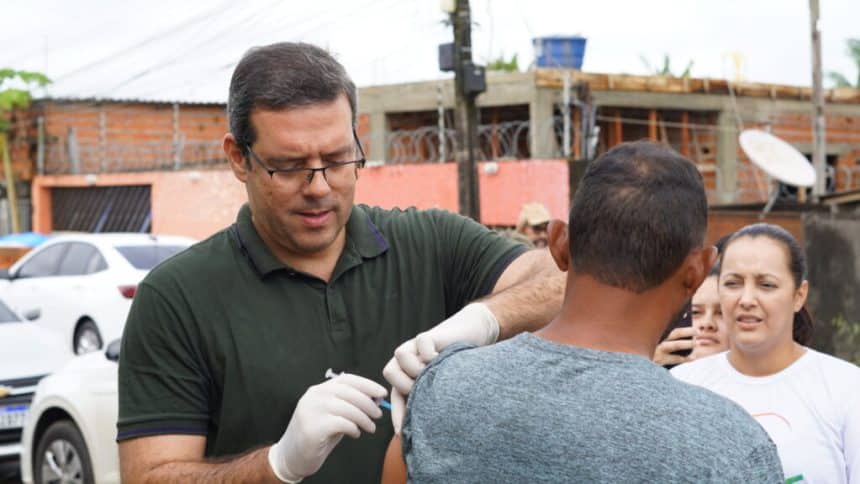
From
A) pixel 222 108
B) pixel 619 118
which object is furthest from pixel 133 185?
pixel 619 118

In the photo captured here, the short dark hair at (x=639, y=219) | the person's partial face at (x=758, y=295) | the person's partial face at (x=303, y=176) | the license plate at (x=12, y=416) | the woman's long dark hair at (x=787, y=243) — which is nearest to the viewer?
the short dark hair at (x=639, y=219)

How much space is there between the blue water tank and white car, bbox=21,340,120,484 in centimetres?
1127

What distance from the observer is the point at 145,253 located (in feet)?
40.8

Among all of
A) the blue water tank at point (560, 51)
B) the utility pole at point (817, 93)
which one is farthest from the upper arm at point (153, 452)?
the utility pole at point (817, 93)

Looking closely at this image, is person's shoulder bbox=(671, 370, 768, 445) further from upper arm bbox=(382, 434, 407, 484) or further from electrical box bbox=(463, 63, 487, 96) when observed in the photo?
electrical box bbox=(463, 63, 487, 96)

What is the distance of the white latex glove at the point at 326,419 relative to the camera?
2.18 meters

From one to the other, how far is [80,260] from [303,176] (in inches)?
424

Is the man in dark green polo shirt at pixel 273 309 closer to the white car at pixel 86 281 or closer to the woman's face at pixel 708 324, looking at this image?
the woman's face at pixel 708 324

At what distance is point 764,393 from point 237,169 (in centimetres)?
193

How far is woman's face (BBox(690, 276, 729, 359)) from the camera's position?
15.4 feet

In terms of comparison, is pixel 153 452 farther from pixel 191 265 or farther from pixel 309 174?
pixel 309 174

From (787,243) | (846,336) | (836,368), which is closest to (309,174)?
(836,368)

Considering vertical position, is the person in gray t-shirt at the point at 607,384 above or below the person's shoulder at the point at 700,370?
above

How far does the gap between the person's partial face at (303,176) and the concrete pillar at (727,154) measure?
17.0m
